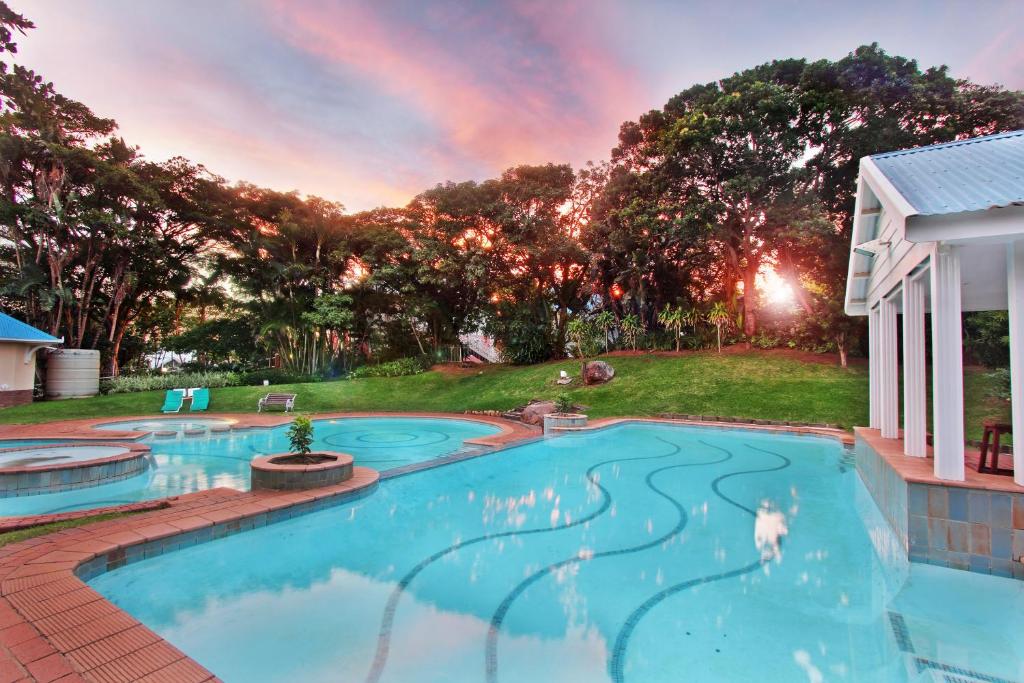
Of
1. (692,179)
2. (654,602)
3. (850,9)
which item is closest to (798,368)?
(692,179)

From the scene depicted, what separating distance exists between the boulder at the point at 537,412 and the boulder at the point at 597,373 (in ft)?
14.6

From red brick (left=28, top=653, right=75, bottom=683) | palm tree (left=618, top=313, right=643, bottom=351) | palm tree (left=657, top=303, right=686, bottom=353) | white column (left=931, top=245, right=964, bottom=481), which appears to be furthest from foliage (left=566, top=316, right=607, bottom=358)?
red brick (left=28, top=653, right=75, bottom=683)

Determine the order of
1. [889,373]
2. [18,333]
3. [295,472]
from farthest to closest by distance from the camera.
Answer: [18,333]
[889,373]
[295,472]

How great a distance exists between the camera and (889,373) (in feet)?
21.3

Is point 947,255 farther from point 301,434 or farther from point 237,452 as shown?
point 237,452

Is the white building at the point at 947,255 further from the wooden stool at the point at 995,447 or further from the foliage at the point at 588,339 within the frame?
the foliage at the point at 588,339

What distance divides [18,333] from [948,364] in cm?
2338

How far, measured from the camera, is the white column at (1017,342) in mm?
3699

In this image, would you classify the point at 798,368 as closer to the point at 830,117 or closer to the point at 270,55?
the point at 830,117

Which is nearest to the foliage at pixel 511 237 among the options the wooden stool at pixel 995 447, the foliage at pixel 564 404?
the foliage at pixel 564 404

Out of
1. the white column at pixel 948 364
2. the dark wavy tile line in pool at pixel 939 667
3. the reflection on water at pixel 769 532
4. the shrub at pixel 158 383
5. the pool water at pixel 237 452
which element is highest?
the white column at pixel 948 364

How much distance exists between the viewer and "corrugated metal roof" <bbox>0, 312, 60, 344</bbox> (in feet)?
49.2

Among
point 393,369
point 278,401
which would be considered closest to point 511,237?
point 393,369

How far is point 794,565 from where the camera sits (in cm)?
416
